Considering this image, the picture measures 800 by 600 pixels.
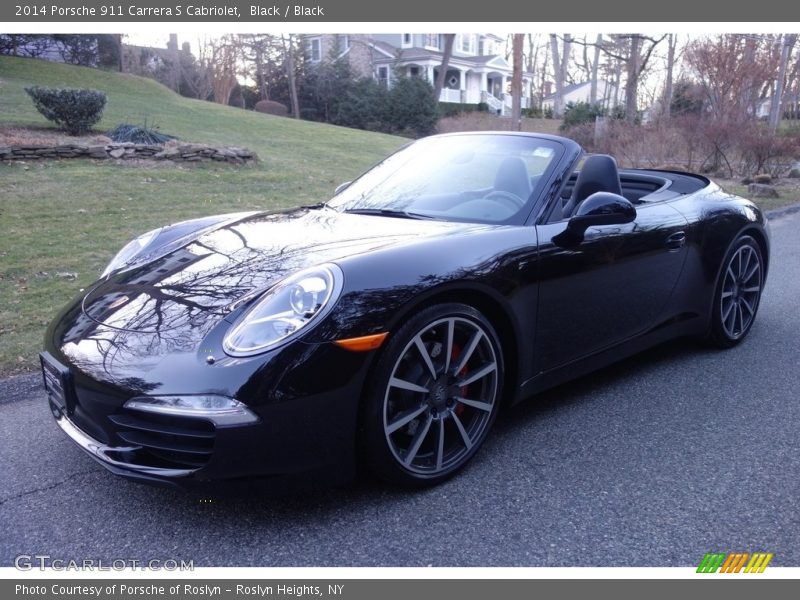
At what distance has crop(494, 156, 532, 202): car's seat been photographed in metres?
3.41

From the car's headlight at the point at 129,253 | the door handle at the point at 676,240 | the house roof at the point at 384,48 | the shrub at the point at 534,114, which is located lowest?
the car's headlight at the point at 129,253

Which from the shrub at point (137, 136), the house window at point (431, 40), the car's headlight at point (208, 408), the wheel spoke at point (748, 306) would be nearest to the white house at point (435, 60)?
the house window at point (431, 40)

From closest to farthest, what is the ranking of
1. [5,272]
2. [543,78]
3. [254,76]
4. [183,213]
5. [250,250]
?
1. [250,250]
2. [5,272]
3. [183,213]
4. [254,76]
5. [543,78]

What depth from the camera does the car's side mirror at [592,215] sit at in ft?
10.5

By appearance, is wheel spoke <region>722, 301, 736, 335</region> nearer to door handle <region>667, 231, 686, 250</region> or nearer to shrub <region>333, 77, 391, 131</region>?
door handle <region>667, 231, 686, 250</region>

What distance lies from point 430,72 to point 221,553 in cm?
4500

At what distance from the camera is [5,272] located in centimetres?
580

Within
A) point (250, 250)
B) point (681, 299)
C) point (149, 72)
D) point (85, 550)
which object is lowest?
point (85, 550)

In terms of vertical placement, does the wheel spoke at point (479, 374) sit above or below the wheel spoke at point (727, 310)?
above

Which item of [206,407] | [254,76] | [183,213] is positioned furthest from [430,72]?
[206,407]

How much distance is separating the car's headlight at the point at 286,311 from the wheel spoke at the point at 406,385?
36 centimetres

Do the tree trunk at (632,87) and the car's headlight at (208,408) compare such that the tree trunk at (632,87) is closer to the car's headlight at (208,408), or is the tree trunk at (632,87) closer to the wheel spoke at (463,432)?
the wheel spoke at (463,432)

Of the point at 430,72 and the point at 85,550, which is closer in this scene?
the point at 85,550

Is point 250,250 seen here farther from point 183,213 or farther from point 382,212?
point 183,213
